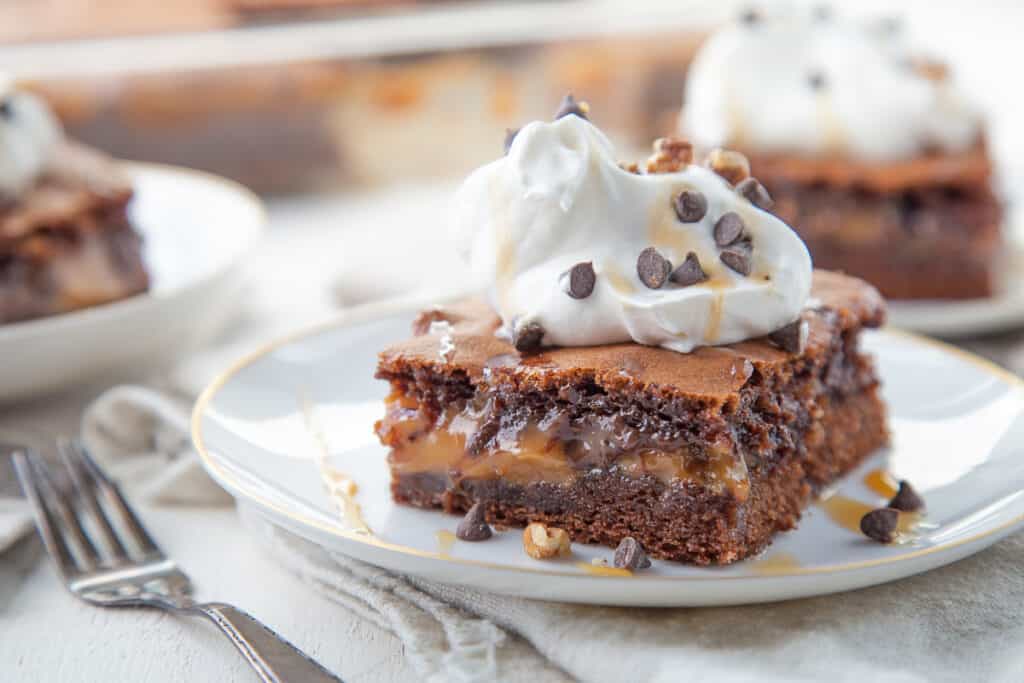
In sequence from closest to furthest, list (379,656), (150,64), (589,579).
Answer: (589,579) → (379,656) → (150,64)

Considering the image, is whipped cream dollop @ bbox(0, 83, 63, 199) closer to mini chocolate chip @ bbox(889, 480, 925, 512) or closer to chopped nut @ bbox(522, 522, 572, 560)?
chopped nut @ bbox(522, 522, 572, 560)

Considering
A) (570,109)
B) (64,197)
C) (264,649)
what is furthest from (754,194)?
(64,197)

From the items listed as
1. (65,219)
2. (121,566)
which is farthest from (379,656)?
(65,219)

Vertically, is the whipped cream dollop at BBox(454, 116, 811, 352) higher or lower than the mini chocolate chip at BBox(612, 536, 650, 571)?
higher

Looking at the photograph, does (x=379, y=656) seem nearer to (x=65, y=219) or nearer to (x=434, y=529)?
(x=434, y=529)

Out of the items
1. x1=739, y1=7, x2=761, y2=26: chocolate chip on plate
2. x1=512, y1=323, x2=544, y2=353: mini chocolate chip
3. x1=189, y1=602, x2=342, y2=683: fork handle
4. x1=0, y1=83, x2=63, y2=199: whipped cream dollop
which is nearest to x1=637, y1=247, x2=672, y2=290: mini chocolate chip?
x1=512, y1=323, x2=544, y2=353: mini chocolate chip

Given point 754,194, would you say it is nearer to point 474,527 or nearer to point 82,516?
point 474,527
